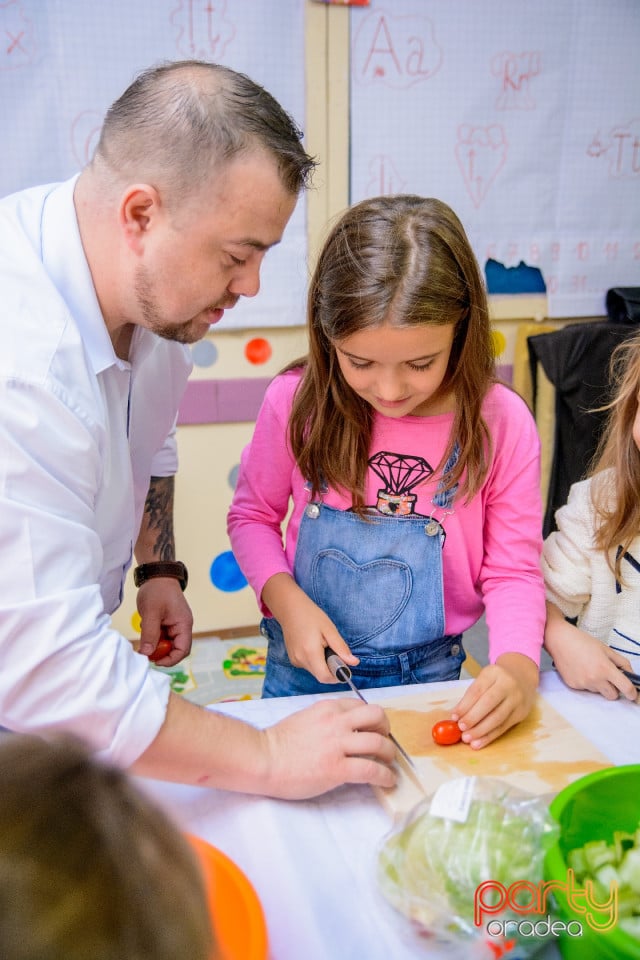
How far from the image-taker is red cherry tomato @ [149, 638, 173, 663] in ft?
3.83

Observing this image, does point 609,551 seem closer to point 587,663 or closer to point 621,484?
point 621,484

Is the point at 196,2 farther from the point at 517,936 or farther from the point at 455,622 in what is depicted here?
the point at 517,936

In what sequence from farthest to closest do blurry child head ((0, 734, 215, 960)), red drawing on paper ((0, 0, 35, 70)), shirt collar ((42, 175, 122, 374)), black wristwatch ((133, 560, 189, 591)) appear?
red drawing on paper ((0, 0, 35, 70)) → black wristwatch ((133, 560, 189, 591)) → shirt collar ((42, 175, 122, 374)) → blurry child head ((0, 734, 215, 960))

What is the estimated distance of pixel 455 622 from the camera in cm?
117

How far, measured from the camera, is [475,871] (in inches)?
24.0

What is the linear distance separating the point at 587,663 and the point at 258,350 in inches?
58.2

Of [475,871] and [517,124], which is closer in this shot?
[475,871]

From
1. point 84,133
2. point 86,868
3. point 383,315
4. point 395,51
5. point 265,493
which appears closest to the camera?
point 86,868

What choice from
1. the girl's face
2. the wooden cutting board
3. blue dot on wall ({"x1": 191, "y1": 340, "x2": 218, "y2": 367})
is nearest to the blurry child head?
the wooden cutting board

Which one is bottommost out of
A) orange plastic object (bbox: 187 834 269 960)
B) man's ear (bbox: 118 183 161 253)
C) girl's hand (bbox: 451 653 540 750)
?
girl's hand (bbox: 451 653 540 750)

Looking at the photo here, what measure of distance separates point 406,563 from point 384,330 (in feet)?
1.10

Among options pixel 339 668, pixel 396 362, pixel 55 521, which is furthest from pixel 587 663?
pixel 55 521

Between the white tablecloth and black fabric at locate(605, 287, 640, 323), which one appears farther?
black fabric at locate(605, 287, 640, 323)

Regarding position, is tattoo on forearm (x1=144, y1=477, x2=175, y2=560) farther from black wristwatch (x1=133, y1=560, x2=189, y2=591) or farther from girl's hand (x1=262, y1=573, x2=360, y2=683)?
girl's hand (x1=262, y1=573, x2=360, y2=683)
